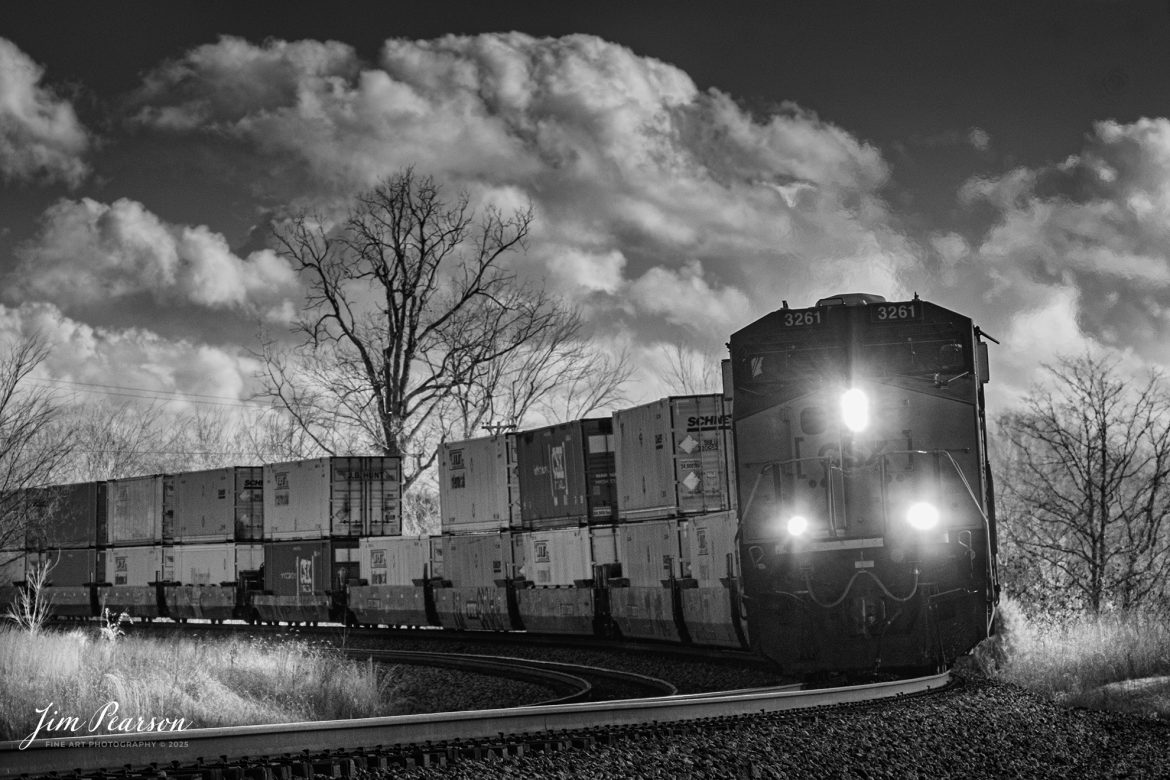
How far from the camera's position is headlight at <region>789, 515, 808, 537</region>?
11914 millimetres

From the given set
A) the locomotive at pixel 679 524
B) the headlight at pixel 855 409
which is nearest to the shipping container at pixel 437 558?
the locomotive at pixel 679 524


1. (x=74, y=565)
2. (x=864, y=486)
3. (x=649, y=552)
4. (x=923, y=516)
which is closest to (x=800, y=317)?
(x=864, y=486)

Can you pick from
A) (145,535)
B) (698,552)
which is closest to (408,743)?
(698,552)

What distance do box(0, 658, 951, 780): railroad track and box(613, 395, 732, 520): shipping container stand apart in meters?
9.34

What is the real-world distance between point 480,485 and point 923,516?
14242 mm

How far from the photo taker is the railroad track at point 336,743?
6492 mm

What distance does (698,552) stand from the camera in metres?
17.8

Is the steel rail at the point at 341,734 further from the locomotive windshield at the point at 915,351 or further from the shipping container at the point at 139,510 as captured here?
the shipping container at the point at 139,510

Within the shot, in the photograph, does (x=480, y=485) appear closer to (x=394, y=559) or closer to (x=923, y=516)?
(x=394, y=559)

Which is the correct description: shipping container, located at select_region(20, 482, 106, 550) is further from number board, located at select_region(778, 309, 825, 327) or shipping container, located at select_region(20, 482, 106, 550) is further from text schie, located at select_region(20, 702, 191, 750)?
number board, located at select_region(778, 309, 825, 327)

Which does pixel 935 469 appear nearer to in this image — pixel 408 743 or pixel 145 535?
pixel 408 743

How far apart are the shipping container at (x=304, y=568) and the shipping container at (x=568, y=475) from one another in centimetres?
709

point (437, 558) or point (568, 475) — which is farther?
point (437, 558)

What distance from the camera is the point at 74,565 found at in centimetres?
3703
